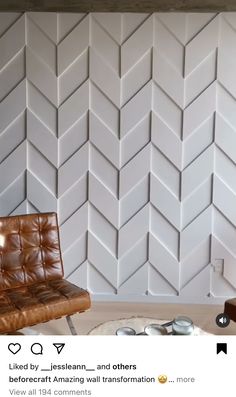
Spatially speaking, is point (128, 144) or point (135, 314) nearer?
point (135, 314)

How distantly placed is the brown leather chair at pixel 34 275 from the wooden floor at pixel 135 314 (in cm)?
27

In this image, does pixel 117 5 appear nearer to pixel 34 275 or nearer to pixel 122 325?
pixel 34 275

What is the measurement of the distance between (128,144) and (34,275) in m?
1.13

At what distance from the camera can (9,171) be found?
3.62 metres

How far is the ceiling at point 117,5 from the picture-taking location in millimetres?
3393
